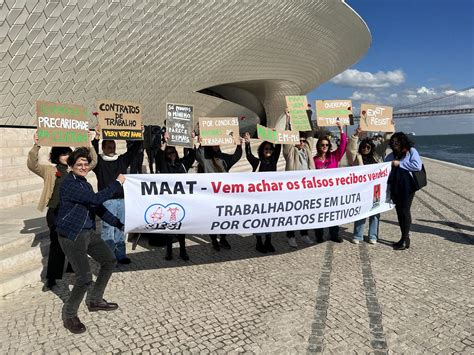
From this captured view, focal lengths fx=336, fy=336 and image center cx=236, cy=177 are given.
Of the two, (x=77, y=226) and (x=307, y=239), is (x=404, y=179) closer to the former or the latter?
(x=307, y=239)

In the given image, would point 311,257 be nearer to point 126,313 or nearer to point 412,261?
point 412,261

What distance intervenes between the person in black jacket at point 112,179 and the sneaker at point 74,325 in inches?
59.1

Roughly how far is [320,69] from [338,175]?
118ft

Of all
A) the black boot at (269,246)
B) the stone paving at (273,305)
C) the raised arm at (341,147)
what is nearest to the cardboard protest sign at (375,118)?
the raised arm at (341,147)

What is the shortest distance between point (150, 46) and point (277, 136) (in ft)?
39.5

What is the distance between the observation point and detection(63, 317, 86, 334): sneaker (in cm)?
279

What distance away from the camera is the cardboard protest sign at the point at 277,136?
4.94m

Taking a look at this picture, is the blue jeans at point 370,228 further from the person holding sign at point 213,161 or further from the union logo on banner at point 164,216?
the union logo on banner at point 164,216

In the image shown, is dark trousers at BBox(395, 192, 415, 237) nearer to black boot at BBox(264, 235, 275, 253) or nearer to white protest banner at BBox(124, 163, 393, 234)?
white protest banner at BBox(124, 163, 393, 234)

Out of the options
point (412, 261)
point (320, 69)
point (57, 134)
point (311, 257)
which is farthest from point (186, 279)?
point (320, 69)

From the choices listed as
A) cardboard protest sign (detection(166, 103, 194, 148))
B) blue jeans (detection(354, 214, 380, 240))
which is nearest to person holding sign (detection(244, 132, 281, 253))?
cardboard protest sign (detection(166, 103, 194, 148))

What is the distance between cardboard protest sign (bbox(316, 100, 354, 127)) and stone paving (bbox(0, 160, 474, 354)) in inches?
81.4

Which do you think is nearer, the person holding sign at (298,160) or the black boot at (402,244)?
the black boot at (402,244)

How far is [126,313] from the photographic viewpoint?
10.3 ft
